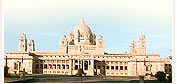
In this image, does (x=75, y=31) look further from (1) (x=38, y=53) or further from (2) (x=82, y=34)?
(1) (x=38, y=53)

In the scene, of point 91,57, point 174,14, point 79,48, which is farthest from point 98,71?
point 174,14

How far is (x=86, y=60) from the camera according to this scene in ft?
150

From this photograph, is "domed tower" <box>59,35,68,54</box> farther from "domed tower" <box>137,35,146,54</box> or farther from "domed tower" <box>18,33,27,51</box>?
"domed tower" <box>137,35,146,54</box>

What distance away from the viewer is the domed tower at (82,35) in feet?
174

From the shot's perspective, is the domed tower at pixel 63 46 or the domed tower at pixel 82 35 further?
the domed tower at pixel 82 35

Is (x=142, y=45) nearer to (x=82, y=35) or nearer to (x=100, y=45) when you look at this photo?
(x=100, y=45)

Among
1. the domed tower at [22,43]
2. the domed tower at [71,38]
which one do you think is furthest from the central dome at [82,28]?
the domed tower at [22,43]

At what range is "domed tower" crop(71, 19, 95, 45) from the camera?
5316 cm

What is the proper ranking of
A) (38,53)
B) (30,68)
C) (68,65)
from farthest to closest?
1. (38,53)
2. (68,65)
3. (30,68)

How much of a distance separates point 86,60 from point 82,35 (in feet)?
29.5

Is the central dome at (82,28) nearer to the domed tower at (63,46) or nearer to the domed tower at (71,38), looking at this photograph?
the domed tower at (71,38)

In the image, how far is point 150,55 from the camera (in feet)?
161

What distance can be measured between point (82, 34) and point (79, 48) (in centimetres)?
304

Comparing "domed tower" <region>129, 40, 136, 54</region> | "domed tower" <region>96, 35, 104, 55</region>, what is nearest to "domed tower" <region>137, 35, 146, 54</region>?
"domed tower" <region>129, 40, 136, 54</region>
